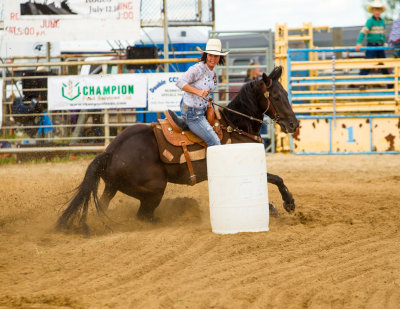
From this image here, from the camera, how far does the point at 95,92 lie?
12.7m

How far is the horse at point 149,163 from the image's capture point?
21.5 feet

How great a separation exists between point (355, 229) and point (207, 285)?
2.56 m

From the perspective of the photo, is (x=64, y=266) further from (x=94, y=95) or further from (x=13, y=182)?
(x=94, y=95)

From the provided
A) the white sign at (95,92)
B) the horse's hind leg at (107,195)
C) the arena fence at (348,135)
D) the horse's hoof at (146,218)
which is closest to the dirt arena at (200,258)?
the horse's hoof at (146,218)

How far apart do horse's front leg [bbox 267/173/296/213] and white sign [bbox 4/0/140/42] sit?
6.91 metres

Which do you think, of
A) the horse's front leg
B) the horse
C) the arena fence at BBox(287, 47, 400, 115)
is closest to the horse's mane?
the horse

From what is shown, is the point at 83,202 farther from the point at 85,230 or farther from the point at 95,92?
the point at 95,92

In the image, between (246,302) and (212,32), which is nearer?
(246,302)

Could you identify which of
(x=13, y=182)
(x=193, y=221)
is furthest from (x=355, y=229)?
(x=13, y=182)

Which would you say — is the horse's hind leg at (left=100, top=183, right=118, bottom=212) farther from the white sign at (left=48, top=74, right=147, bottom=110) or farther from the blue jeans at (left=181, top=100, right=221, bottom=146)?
the white sign at (left=48, top=74, right=147, bottom=110)

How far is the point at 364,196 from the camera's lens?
28.3 feet

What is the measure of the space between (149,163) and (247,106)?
4.44 feet

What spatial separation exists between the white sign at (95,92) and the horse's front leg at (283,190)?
6228 mm

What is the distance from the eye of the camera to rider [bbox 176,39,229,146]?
21.8ft
